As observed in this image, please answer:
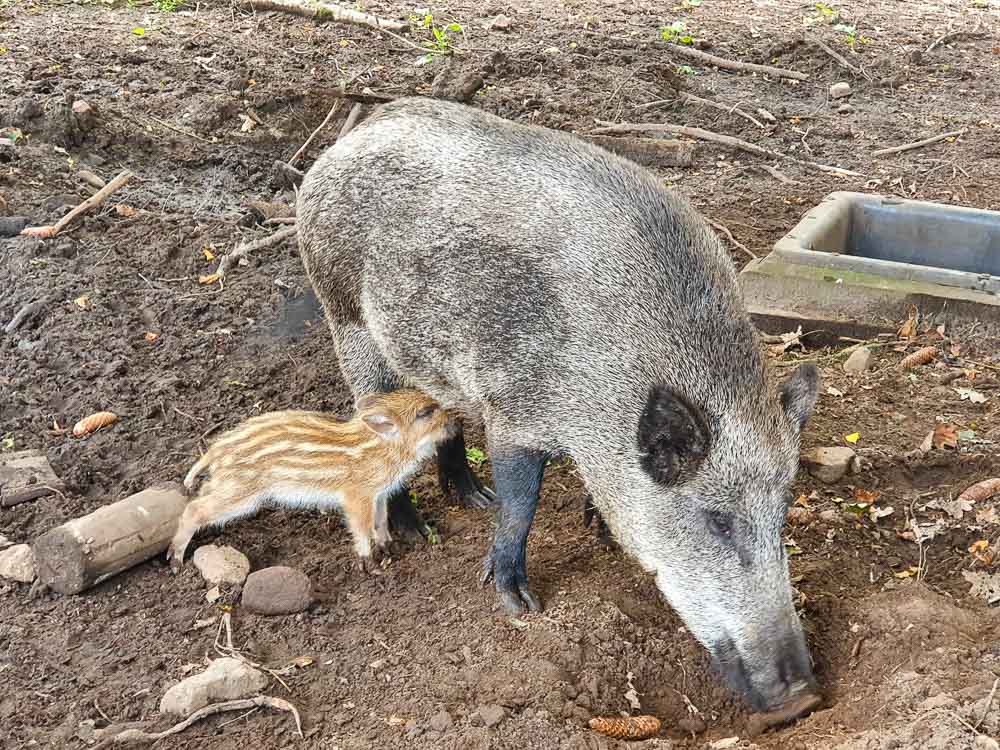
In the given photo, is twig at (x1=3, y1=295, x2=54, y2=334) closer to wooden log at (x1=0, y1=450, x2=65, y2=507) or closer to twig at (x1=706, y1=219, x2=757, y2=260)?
wooden log at (x1=0, y1=450, x2=65, y2=507)

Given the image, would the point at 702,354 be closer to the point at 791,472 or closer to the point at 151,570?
the point at 791,472

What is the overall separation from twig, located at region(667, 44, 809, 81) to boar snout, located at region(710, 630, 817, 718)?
21.9 ft

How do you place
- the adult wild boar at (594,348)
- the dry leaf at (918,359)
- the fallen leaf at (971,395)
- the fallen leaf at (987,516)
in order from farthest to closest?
1. the dry leaf at (918,359)
2. the fallen leaf at (971,395)
3. the fallen leaf at (987,516)
4. the adult wild boar at (594,348)

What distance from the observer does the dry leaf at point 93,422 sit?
427cm

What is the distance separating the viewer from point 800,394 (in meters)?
3.11

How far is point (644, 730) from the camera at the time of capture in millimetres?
2898

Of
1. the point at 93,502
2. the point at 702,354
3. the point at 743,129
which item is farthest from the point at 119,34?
the point at 702,354

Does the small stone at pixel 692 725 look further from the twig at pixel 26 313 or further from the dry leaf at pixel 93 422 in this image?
the twig at pixel 26 313

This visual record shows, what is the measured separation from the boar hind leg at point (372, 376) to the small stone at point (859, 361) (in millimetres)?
1963

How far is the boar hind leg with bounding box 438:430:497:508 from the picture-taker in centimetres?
412

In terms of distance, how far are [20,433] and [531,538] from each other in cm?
200

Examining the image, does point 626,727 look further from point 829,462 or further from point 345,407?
point 345,407

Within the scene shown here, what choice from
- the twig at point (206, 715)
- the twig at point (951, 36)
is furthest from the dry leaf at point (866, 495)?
the twig at point (951, 36)

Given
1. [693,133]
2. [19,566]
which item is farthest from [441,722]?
[693,133]
